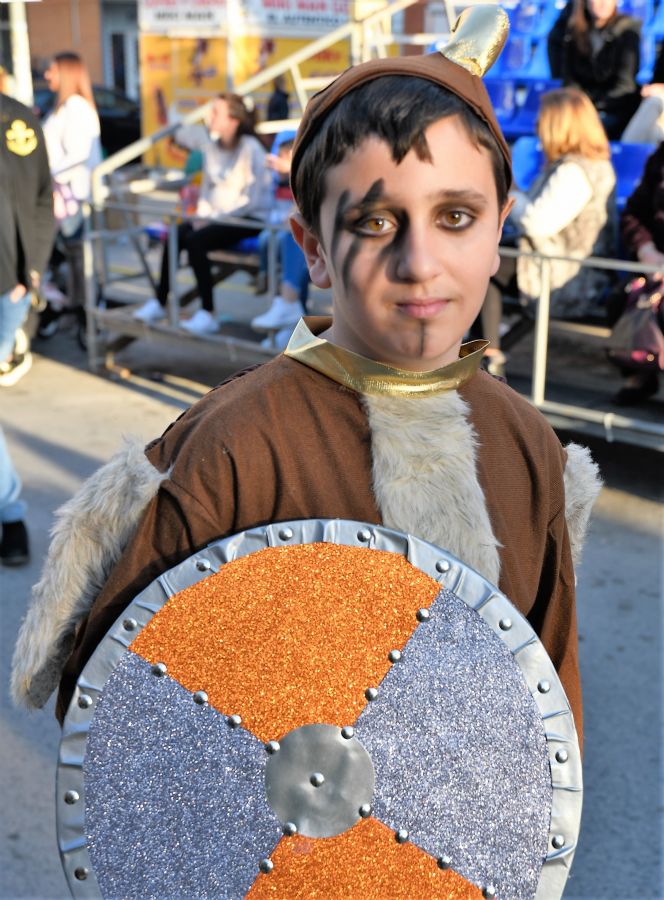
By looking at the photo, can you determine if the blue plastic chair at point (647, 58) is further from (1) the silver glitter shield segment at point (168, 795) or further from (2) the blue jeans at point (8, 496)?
(1) the silver glitter shield segment at point (168, 795)

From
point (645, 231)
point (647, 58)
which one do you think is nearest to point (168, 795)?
point (645, 231)

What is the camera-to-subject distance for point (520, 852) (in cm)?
134

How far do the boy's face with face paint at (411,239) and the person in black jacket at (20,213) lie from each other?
3743 millimetres

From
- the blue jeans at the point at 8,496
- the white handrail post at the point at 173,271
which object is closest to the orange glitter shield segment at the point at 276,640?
the blue jeans at the point at 8,496

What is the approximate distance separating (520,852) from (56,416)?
529cm

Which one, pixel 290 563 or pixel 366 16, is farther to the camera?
pixel 366 16

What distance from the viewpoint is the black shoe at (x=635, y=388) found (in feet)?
17.6

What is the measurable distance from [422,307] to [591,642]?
2.69 m

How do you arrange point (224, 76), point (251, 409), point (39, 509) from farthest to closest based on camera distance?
point (224, 76) → point (39, 509) → point (251, 409)

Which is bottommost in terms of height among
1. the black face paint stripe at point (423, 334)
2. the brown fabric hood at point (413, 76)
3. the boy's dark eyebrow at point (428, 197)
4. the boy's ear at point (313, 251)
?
the black face paint stripe at point (423, 334)

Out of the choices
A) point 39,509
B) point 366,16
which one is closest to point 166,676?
point 39,509

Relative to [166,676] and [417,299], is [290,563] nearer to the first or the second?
[166,676]

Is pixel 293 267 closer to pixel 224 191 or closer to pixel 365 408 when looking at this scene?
pixel 224 191

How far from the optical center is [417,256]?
1.33 meters
